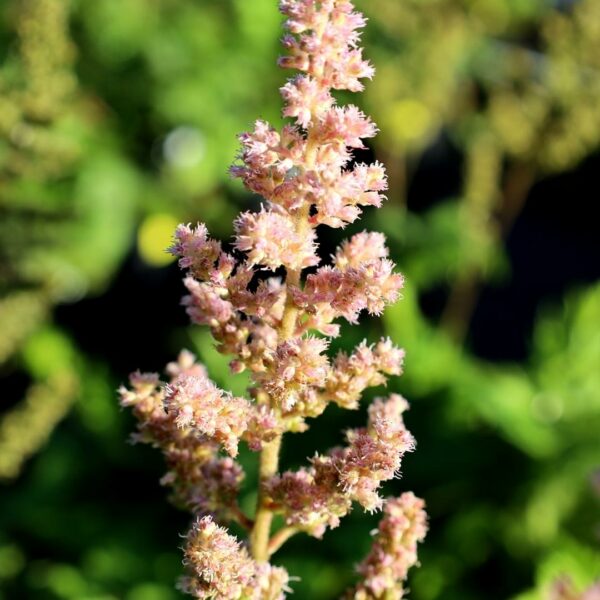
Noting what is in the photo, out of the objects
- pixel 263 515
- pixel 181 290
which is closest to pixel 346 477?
pixel 263 515

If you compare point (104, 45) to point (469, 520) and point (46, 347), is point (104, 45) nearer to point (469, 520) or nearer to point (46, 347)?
point (46, 347)

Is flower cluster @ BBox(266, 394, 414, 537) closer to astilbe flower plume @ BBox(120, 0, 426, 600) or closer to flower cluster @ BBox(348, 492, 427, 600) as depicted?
astilbe flower plume @ BBox(120, 0, 426, 600)

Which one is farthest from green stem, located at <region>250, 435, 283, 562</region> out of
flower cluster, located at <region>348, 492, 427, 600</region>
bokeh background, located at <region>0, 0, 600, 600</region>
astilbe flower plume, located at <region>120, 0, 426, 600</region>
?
bokeh background, located at <region>0, 0, 600, 600</region>

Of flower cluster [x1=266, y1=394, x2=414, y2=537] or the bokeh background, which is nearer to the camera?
flower cluster [x1=266, y1=394, x2=414, y2=537]

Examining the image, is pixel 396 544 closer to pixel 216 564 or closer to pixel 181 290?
pixel 216 564

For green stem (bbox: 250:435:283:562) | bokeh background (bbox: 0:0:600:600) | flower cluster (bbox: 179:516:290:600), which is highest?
bokeh background (bbox: 0:0:600:600)

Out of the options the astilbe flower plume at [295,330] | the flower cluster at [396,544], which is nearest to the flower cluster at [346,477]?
the astilbe flower plume at [295,330]
